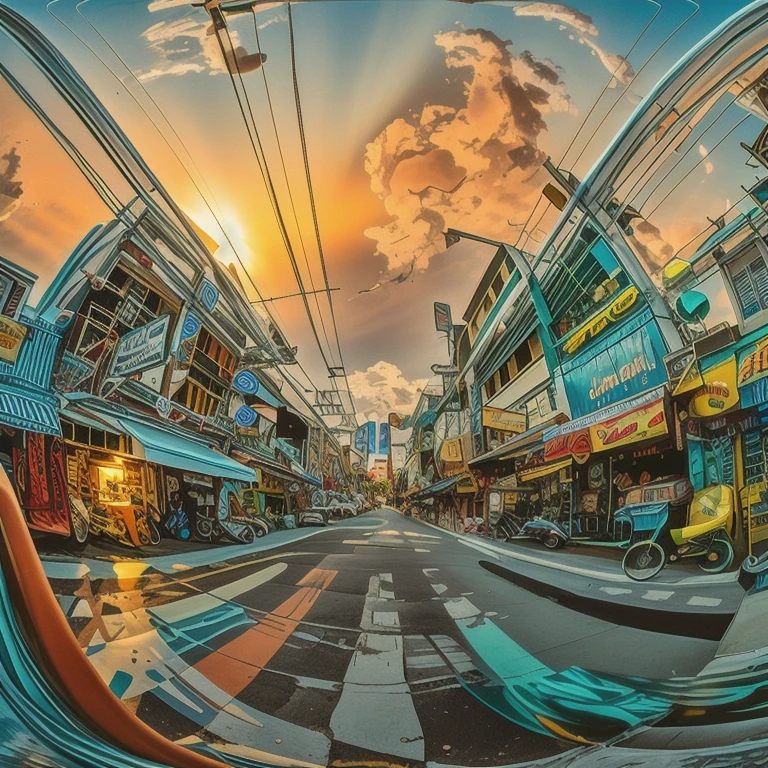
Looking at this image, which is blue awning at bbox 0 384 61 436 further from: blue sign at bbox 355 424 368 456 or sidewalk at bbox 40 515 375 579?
blue sign at bbox 355 424 368 456

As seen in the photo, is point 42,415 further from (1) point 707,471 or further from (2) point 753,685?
(2) point 753,685

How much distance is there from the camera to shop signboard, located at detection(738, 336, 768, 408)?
1.05m

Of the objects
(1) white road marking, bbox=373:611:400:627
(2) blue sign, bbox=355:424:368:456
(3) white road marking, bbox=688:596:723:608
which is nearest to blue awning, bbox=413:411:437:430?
(2) blue sign, bbox=355:424:368:456

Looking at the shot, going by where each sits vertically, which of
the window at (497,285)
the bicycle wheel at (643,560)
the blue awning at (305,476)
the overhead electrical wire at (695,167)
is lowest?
the bicycle wheel at (643,560)

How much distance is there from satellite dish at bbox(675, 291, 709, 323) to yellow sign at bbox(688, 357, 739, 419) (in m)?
0.14

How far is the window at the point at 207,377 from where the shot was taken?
51.9 inches

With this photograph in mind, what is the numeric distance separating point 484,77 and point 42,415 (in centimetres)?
169

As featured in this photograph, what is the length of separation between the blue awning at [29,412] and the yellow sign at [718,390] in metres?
1.75

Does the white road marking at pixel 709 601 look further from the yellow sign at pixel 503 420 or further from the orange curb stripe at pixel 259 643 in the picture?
the orange curb stripe at pixel 259 643

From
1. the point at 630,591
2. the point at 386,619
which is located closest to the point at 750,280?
the point at 630,591

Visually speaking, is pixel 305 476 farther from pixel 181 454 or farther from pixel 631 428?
pixel 631 428

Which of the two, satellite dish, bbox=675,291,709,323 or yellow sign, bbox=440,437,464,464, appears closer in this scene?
satellite dish, bbox=675,291,709,323

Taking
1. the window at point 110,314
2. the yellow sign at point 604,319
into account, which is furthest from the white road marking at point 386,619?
the window at point 110,314

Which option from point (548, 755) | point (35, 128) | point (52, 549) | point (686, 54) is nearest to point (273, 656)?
point (52, 549)
